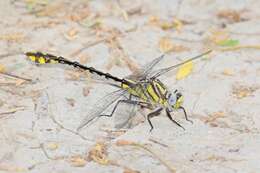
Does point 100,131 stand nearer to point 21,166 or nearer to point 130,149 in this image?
point 130,149

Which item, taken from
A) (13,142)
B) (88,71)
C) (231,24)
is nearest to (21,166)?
(13,142)

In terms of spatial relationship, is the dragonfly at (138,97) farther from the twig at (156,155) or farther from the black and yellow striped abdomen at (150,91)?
the twig at (156,155)

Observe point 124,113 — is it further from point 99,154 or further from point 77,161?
point 77,161

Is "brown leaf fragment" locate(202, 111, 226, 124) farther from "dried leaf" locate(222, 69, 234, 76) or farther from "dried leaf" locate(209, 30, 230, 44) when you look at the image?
"dried leaf" locate(209, 30, 230, 44)

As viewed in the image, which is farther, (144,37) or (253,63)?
(144,37)

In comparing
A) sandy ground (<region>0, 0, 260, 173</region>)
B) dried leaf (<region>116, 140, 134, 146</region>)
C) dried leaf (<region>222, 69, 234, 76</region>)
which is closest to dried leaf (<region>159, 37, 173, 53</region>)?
sandy ground (<region>0, 0, 260, 173</region>)

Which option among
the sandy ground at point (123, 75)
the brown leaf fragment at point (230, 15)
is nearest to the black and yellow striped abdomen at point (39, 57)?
the sandy ground at point (123, 75)
